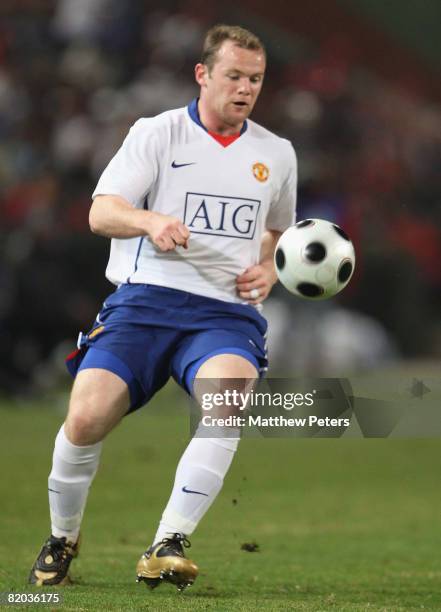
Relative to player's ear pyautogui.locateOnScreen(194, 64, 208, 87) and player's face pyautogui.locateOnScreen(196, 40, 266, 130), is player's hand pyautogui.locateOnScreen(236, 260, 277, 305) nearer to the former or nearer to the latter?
player's face pyautogui.locateOnScreen(196, 40, 266, 130)

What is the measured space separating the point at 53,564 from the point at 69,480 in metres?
0.32

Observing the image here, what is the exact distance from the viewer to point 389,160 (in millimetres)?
14977

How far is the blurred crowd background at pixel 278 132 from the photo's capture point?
12242 millimetres

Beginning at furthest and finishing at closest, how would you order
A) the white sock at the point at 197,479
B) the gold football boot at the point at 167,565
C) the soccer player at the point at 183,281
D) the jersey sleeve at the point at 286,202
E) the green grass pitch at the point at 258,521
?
1. the jersey sleeve at the point at 286,202
2. the green grass pitch at the point at 258,521
3. the soccer player at the point at 183,281
4. the white sock at the point at 197,479
5. the gold football boot at the point at 167,565

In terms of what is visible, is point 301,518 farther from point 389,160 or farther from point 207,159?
point 389,160

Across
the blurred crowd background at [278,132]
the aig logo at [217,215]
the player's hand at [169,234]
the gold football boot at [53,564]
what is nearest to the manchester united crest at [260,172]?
the aig logo at [217,215]

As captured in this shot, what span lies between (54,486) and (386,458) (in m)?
5.29

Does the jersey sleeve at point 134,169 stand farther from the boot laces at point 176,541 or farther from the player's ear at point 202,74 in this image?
the boot laces at point 176,541

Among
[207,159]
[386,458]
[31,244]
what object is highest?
[31,244]

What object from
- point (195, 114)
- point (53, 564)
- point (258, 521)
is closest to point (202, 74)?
point (195, 114)

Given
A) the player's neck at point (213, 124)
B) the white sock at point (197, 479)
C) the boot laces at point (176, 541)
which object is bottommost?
the boot laces at point (176, 541)

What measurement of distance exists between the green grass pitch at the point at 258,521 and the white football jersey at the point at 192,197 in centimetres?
90

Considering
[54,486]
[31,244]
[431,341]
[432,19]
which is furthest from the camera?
[432,19]

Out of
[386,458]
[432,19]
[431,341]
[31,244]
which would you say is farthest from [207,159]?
[432,19]
